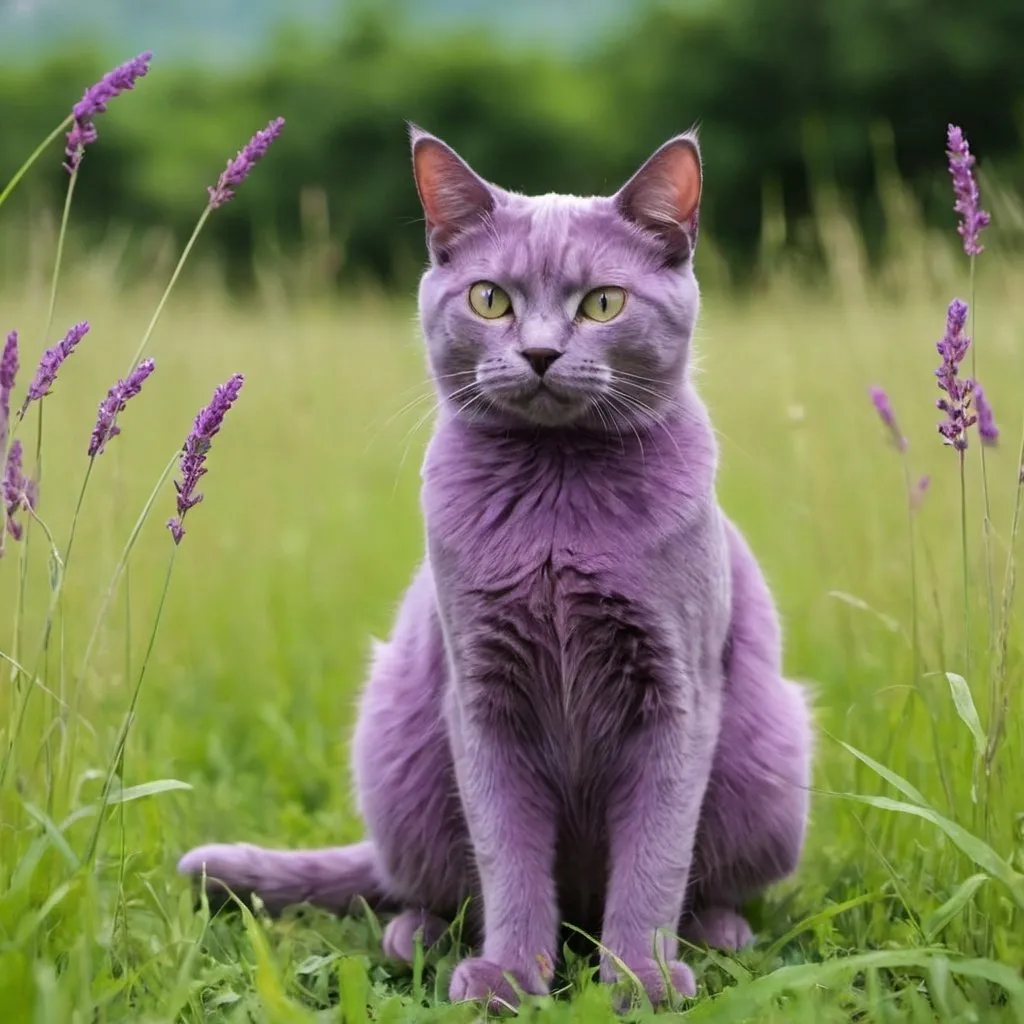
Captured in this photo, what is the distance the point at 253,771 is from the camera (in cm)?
297

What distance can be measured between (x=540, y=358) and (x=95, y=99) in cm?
67

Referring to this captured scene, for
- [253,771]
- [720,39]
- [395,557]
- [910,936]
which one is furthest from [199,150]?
[910,936]

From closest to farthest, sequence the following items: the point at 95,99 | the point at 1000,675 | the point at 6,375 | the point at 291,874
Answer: the point at 6,375, the point at 95,99, the point at 1000,675, the point at 291,874

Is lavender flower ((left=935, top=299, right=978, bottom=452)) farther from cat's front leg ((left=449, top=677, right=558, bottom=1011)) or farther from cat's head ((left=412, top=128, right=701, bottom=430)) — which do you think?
cat's front leg ((left=449, top=677, right=558, bottom=1011))

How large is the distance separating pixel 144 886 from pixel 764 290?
5.46m

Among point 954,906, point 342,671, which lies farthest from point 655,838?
point 342,671

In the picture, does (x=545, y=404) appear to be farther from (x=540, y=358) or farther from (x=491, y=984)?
(x=491, y=984)

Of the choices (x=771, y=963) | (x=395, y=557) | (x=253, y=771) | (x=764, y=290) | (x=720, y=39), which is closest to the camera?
(x=771, y=963)

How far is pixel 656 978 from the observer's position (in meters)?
1.82

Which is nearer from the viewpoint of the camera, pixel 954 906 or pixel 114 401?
pixel 114 401

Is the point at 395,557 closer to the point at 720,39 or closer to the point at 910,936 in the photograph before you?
the point at 910,936

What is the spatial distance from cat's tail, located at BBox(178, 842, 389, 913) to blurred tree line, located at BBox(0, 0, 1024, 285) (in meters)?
10.00

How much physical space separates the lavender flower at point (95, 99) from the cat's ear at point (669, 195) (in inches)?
28.3

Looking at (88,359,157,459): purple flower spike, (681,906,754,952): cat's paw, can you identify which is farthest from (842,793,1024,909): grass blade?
(88,359,157,459): purple flower spike
